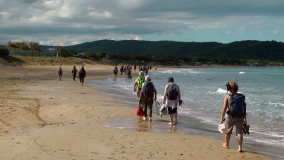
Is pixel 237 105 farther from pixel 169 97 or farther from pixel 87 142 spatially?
pixel 87 142

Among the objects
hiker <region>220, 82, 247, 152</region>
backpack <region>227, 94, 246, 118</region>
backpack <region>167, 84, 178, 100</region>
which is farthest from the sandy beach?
backpack <region>167, 84, 178, 100</region>

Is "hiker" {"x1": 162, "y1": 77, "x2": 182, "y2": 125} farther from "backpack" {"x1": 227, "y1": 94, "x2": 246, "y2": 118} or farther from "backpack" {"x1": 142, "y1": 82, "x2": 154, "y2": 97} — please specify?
"backpack" {"x1": 227, "y1": 94, "x2": 246, "y2": 118}

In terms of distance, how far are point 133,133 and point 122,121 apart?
1.76 meters

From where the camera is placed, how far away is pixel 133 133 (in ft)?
23.2

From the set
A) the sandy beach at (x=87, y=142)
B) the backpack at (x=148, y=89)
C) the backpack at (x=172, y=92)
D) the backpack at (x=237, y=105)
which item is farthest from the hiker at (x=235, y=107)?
the backpack at (x=148, y=89)

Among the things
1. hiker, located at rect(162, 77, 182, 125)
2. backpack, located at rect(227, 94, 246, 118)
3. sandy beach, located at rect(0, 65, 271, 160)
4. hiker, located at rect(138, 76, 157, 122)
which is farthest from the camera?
hiker, located at rect(138, 76, 157, 122)

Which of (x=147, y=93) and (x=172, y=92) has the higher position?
(x=172, y=92)

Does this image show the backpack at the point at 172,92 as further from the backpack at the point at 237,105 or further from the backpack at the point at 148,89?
the backpack at the point at 237,105

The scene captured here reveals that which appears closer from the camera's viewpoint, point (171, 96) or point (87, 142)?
point (87, 142)

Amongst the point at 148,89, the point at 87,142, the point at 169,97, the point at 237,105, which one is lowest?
the point at 87,142

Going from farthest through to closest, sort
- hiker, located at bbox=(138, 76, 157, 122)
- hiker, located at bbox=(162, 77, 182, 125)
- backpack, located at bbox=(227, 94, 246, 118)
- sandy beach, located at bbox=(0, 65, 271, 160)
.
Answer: hiker, located at bbox=(138, 76, 157, 122) → hiker, located at bbox=(162, 77, 182, 125) → backpack, located at bbox=(227, 94, 246, 118) → sandy beach, located at bbox=(0, 65, 271, 160)

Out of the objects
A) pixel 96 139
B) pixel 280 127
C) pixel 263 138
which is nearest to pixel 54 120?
pixel 96 139

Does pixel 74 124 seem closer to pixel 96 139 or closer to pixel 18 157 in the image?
pixel 96 139

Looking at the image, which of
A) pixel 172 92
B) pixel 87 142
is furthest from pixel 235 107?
pixel 87 142
